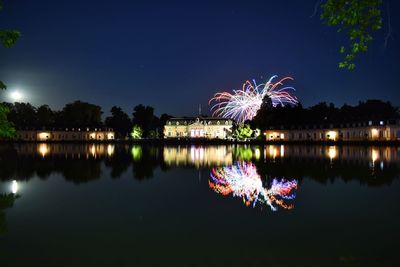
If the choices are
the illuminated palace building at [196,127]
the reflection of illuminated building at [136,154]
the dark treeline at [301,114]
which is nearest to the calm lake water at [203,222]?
the reflection of illuminated building at [136,154]

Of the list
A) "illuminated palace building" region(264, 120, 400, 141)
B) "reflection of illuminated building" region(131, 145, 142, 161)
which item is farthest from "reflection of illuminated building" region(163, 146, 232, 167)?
"illuminated palace building" region(264, 120, 400, 141)

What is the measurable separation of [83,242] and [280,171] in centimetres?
1461

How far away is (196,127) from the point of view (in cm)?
15325

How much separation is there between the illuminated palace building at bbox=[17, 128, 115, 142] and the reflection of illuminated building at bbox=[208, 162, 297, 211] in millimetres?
104884

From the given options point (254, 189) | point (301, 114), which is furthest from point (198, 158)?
point (301, 114)

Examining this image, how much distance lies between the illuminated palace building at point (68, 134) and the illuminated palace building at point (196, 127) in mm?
34478

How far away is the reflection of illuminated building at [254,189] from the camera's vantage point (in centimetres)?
1256

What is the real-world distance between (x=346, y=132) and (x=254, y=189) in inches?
2693

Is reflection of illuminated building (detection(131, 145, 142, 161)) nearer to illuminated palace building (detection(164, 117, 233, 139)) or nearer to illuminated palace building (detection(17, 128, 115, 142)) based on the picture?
illuminated palace building (detection(17, 128, 115, 142))

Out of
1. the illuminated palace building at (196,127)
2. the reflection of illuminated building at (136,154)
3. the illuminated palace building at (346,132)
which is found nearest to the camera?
the reflection of illuminated building at (136,154)

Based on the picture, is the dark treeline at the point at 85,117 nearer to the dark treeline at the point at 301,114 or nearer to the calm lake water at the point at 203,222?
the dark treeline at the point at 301,114

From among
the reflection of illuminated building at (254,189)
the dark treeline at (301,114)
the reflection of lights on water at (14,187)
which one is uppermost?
the dark treeline at (301,114)

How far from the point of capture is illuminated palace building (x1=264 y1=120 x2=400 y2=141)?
211 feet

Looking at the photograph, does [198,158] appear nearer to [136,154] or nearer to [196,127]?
[136,154]
